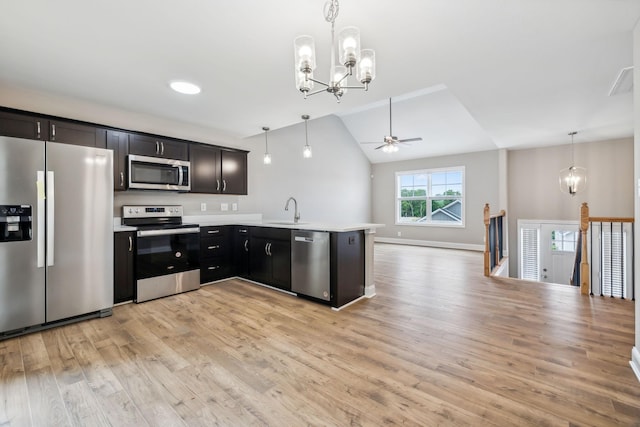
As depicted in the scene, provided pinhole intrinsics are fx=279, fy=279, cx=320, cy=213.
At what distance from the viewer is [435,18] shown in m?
1.86

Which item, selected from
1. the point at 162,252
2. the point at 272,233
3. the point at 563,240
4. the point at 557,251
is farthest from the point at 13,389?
the point at 563,240

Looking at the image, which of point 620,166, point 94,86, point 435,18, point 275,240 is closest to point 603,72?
point 435,18

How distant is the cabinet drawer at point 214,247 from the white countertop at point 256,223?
233mm

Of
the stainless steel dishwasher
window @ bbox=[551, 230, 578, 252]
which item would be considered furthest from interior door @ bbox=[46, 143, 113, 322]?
window @ bbox=[551, 230, 578, 252]

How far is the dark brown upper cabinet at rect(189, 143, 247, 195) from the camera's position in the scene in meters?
4.09

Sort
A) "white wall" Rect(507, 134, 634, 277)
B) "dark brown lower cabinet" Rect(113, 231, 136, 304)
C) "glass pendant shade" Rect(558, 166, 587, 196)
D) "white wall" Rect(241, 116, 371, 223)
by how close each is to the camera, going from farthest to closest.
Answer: "glass pendant shade" Rect(558, 166, 587, 196)
"white wall" Rect(507, 134, 634, 277)
"white wall" Rect(241, 116, 371, 223)
"dark brown lower cabinet" Rect(113, 231, 136, 304)

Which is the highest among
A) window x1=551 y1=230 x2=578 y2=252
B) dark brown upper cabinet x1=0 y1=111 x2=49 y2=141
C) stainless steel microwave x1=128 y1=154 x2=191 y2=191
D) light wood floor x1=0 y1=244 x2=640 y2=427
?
dark brown upper cabinet x1=0 y1=111 x2=49 y2=141

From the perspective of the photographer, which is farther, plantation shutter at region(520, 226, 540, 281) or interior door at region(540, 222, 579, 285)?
plantation shutter at region(520, 226, 540, 281)

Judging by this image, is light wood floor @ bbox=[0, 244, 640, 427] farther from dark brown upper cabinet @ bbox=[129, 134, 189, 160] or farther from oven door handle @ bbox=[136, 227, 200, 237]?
dark brown upper cabinet @ bbox=[129, 134, 189, 160]

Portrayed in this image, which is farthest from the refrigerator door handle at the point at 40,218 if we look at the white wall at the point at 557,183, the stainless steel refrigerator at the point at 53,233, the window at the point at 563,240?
the window at the point at 563,240

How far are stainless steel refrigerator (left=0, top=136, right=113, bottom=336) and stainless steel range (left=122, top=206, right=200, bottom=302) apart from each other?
39cm

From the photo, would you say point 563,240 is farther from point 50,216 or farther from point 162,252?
point 50,216

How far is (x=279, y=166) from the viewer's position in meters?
5.73

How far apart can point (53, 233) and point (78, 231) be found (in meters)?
0.19
